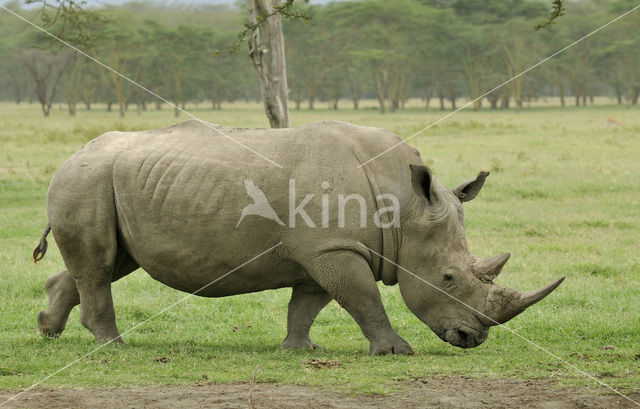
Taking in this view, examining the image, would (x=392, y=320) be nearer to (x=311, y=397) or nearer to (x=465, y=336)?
→ (x=465, y=336)

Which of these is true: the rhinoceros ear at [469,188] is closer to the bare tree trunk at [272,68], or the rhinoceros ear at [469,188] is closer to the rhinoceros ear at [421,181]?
the rhinoceros ear at [421,181]

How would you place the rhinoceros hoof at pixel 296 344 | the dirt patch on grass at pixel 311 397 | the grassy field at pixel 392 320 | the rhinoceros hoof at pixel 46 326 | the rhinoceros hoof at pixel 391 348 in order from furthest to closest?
the rhinoceros hoof at pixel 46 326 → the rhinoceros hoof at pixel 296 344 → the rhinoceros hoof at pixel 391 348 → the grassy field at pixel 392 320 → the dirt patch on grass at pixel 311 397

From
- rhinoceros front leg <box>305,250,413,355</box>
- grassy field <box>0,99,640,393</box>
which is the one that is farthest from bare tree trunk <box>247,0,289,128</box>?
rhinoceros front leg <box>305,250,413,355</box>

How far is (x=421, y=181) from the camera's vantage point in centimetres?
612

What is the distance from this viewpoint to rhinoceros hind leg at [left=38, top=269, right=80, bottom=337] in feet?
22.7

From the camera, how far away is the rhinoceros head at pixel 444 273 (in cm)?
605

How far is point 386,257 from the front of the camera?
6336 mm

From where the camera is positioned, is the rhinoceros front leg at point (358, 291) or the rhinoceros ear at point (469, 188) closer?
the rhinoceros front leg at point (358, 291)

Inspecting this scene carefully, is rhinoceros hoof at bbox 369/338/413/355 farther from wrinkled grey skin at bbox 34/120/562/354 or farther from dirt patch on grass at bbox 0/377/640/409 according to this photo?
dirt patch on grass at bbox 0/377/640/409

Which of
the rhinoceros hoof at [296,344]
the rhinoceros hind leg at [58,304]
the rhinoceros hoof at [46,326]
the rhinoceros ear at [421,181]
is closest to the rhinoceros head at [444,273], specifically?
the rhinoceros ear at [421,181]

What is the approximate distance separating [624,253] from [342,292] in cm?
Result: 563

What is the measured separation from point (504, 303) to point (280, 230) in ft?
5.50

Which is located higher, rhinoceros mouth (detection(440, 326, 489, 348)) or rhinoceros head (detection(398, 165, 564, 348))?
rhinoceros head (detection(398, 165, 564, 348))

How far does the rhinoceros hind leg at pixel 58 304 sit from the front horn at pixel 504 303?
3333mm
